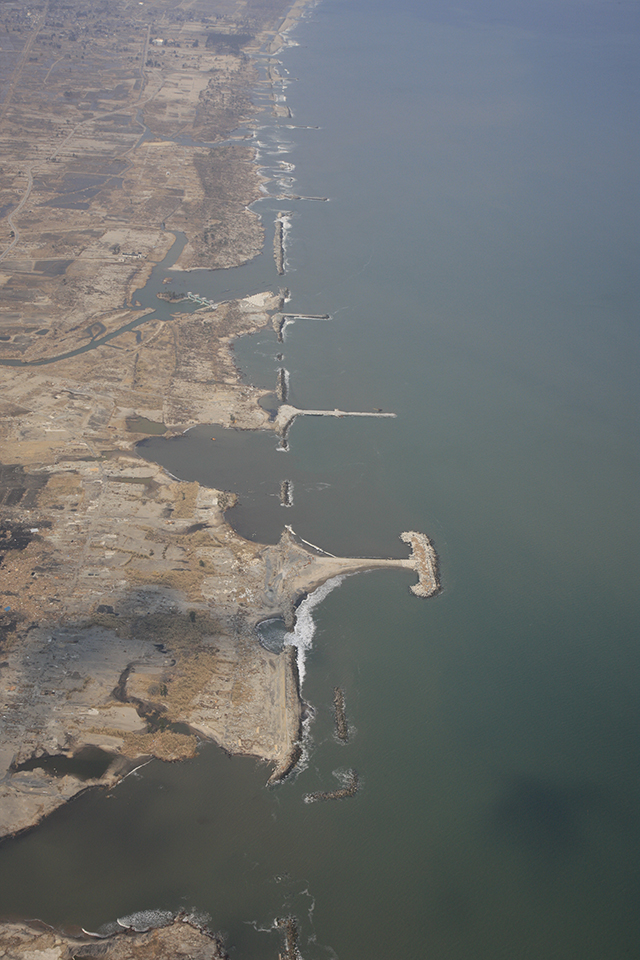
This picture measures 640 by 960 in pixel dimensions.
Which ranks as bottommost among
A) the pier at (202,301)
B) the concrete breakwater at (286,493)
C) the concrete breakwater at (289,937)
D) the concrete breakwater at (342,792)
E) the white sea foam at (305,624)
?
the concrete breakwater at (289,937)

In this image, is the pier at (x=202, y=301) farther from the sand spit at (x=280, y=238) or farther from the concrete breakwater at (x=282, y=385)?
the concrete breakwater at (x=282, y=385)

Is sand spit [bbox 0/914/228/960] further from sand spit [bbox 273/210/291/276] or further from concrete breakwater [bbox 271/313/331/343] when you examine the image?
sand spit [bbox 273/210/291/276]

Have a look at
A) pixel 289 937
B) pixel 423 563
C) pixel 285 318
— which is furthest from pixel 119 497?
pixel 285 318

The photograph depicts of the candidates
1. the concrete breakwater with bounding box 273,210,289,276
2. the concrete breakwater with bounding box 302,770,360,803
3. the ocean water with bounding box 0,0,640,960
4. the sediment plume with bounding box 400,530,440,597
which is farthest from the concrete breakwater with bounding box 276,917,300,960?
the concrete breakwater with bounding box 273,210,289,276

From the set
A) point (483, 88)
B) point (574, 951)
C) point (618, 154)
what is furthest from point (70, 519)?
point (483, 88)

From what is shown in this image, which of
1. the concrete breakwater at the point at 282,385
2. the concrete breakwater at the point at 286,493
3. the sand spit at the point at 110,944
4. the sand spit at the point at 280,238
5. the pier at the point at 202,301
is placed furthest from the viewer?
the sand spit at the point at 280,238

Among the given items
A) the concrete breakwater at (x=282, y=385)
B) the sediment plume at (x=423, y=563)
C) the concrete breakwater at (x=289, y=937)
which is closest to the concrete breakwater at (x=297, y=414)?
the concrete breakwater at (x=282, y=385)
